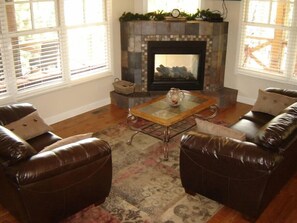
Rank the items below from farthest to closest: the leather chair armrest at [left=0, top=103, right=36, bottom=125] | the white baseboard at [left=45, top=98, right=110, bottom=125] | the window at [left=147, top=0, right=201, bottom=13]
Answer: the window at [left=147, top=0, right=201, bottom=13] < the white baseboard at [left=45, top=98, right=110, bottom=125] < the leather chair armrest at [left=0, top=103, right=36, bottom=125]

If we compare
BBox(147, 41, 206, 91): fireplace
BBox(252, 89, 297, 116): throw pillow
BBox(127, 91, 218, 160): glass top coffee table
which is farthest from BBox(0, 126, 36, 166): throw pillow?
BBox(147, 41, 206, 91): fireplace

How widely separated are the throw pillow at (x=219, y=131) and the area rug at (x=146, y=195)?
27.8 inches

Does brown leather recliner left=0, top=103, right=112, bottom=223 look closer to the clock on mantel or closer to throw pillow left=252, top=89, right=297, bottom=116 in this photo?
throw pillow left=252, top=89, right=297, bottom=116

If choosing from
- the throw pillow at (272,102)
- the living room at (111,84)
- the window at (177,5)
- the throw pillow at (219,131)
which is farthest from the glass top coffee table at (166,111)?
the window at (177,5)

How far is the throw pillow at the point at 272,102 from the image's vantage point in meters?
4.07

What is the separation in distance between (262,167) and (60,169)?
1.60 meters

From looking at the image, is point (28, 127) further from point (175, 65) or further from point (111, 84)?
point (175, 65)

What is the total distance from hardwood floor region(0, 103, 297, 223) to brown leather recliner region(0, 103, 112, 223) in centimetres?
51

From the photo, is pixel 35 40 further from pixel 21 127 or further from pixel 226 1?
pixel 226 1

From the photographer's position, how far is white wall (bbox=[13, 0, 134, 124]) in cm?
498

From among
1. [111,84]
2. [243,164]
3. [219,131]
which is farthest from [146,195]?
[111,84]

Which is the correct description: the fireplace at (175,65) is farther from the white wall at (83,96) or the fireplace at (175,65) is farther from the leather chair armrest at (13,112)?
the leather chair armrest at (13,112)

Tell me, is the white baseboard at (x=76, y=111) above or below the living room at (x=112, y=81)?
below

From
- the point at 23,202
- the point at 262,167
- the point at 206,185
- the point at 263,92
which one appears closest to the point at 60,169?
the point at 23,202
